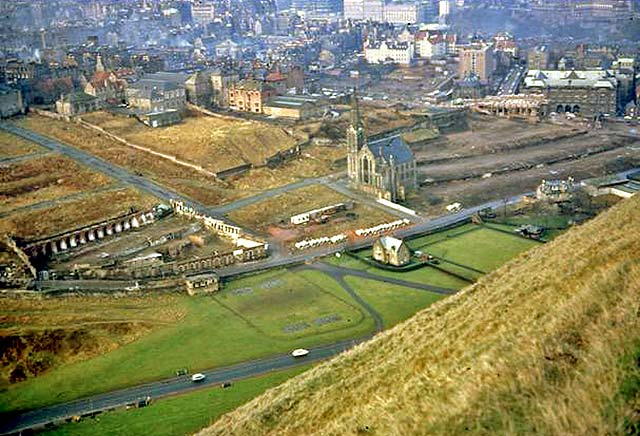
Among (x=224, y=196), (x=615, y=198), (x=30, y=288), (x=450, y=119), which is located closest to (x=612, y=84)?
(x=450, y=119)

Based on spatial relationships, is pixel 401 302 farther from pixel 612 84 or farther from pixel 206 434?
pixel 612 84

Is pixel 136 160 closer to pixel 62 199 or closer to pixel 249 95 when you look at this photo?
pixel 62 199

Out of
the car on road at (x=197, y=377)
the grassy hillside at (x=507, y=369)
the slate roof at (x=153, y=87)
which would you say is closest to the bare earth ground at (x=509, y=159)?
the car on road at (x=197, y=377)

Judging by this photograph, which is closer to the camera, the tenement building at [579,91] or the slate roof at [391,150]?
the slate roof at [391,150]

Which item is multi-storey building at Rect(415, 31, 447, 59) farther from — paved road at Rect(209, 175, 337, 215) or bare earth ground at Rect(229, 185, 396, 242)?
bare earth ground at Rect(229, 185, 396, 242)

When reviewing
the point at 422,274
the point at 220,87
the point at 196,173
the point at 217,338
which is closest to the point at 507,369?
the point at 217,338

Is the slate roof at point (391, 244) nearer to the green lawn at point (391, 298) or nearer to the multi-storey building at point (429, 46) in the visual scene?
the green lawn at point (391, 298)
